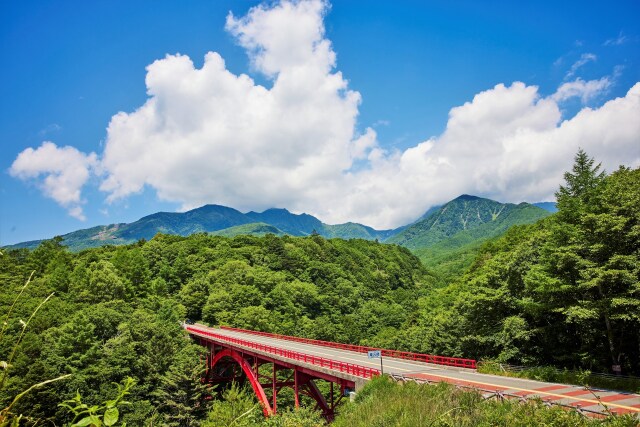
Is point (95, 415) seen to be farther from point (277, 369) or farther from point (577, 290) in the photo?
point (277, 369)

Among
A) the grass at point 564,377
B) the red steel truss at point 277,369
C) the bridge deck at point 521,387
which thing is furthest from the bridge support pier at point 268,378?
the grass at point 564,377

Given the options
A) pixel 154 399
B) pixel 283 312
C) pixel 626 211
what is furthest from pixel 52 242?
pixel 626 211

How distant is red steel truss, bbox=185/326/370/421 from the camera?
23.8 meters

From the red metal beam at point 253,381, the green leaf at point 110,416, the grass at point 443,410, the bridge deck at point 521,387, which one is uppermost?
the green leaf at point 110,416

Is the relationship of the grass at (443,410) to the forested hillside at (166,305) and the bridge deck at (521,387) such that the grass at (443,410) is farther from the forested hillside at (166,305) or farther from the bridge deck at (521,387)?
the forested hillside at (166,305)

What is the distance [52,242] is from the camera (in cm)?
8819

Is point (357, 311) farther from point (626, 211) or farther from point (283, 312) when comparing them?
point (626, 211)

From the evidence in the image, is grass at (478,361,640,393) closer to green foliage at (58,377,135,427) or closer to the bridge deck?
the bridge deck

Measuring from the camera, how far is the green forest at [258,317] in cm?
2180

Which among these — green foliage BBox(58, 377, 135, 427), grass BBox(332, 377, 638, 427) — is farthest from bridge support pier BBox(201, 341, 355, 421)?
green foliage BBox(58, 377, 135, 427)

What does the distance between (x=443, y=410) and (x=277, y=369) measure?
71.6 ft

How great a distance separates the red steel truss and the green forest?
2.42 metres

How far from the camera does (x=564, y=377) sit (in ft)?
69.5

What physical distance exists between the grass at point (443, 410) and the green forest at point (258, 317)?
1.27ft
